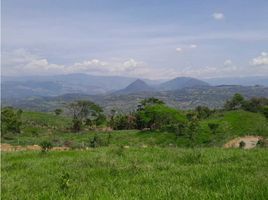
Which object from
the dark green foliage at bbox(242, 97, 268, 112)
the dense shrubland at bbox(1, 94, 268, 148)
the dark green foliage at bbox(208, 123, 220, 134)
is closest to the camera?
the dense shrubland at bbox(1, 94, 268, 148)

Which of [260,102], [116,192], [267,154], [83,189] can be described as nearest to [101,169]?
[83,189]

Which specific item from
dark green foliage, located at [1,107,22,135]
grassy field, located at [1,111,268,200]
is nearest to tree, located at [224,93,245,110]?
dark green foliage, located at [1,107,22,135]

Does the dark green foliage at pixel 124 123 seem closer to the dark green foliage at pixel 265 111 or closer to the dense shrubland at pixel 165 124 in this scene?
the dense shrubland at pixel 165 124

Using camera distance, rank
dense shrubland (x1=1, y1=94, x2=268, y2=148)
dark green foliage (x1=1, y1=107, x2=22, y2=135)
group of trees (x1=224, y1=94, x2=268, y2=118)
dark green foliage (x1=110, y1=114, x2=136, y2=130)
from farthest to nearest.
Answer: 1. dark green foliage (x1=110, y1=114, x2=136, y2=130)
2. group of trees (x1=224, y1=94, x2=268, y2=118)
3. dark green foliage (x1=1, y1=107, x2=22, y2=135)
4. dense shrubland (x1=1, y1=94, x2=268, y2=148)

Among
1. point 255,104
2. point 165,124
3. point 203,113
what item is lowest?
point 165,124

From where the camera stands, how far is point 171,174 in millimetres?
10938

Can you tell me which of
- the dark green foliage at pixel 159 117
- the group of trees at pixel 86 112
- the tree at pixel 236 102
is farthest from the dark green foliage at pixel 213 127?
the group of trees at pixel 86 112

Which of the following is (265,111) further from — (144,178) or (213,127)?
(144,178)

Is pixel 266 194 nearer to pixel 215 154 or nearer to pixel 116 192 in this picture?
pixel 116 192

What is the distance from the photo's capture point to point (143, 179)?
10.1m

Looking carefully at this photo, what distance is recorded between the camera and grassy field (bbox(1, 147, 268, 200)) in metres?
7.89

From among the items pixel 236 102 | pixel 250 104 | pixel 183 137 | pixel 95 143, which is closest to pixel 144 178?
pixel 95 143

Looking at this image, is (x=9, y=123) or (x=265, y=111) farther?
(x=265, y=111)

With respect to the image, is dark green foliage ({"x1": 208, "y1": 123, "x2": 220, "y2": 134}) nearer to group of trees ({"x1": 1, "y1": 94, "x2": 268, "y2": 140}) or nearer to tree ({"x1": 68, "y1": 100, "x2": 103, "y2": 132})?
group of trees ({"x1": 1, "y1": 94, "x2": 268, "y2": 140})
